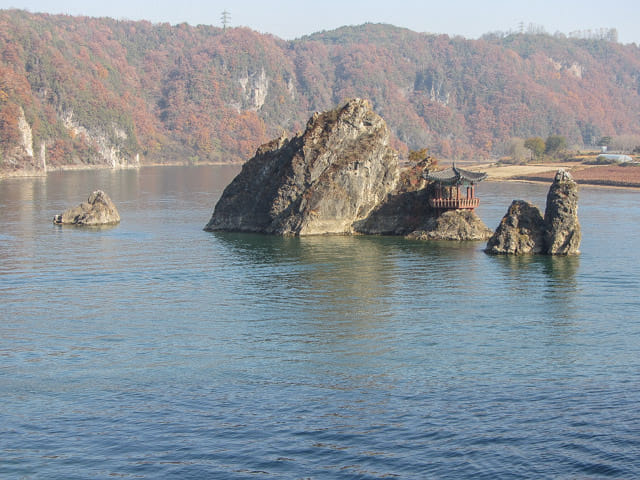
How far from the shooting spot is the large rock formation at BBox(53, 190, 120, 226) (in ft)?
284

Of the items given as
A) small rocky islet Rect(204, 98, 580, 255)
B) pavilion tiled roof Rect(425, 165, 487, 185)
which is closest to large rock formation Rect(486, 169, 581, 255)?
pavilion tiled roof Rect(425, 165, 487, 185)

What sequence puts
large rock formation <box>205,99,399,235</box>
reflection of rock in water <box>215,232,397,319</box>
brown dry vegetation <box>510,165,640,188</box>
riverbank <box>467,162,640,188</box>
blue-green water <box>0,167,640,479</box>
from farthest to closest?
riverbank <box>467,162,640,188</box> < brown dry vegetation <box>510,165,640,188</box> < large rock formation <box>205,99,399,235</box> < reflection of rock in water <box>215,232,397,319</box> < blue-green water <box>0,167,640,479</box>

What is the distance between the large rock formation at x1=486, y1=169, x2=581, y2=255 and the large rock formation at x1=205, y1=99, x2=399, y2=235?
16012 millimetres

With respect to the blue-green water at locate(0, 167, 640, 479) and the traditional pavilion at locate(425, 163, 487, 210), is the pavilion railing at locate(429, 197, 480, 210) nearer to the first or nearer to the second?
the traditional pavilion at locate(425, 163, 487, 210)

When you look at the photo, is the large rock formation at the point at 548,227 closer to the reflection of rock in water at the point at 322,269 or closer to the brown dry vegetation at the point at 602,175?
the reflection of rock in water at the point at 322,269

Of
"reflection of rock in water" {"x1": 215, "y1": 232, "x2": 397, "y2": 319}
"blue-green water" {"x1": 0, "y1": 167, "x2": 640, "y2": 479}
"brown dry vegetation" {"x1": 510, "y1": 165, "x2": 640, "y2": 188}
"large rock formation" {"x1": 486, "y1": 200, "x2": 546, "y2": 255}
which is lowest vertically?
"blue-green water" {"x1": 0, "y1": 167, "x2": 640, "y2": 479}

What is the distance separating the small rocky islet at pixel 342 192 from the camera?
76000 mm

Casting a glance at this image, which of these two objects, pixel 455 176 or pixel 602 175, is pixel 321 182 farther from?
pixel 602 175

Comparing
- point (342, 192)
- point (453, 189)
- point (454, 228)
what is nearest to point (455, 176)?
point (453, 189)

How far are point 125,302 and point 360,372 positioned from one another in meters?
18.8

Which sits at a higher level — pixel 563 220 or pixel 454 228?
pixel 563 220

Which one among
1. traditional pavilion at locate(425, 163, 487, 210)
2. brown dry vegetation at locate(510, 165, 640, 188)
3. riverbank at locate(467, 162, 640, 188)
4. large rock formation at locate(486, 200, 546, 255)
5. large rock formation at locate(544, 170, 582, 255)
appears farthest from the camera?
riverbank at locate(467, 162, 640, 188)

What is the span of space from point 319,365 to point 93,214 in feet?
188

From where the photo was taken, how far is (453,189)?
75125mm
